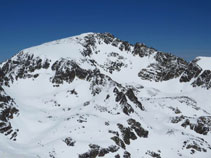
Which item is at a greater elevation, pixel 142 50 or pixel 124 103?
pixel 142 50

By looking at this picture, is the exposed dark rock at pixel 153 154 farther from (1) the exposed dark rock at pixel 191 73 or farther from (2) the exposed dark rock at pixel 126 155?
(1) the exposed dark rock at pixel 191 73

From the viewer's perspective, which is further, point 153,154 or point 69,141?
point 153,154

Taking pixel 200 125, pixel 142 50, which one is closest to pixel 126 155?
pixel 200 125

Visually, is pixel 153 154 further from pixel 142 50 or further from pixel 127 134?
pixel 142 50

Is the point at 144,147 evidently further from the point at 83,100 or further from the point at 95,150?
the point at 83,100

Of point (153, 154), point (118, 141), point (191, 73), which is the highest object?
point (191, 73)

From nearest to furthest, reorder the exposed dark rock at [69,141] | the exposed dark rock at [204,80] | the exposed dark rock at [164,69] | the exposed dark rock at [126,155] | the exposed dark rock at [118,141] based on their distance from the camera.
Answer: the exposed dark rock at [69,141] < the exposed dark rock at [126,155] < the exposed dark rock at [118,141] < the exposed dark rock at [204,80] < the exposed dark rock at [164,69]

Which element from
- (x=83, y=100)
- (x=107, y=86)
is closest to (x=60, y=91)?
(x=83, y=100)

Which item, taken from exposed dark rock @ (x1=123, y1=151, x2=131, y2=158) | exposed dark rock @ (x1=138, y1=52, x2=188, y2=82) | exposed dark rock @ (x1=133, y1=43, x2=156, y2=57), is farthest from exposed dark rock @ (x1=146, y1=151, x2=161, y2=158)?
exposed dark rock @ (x1=133, y1=43, x2=156, y2=57)

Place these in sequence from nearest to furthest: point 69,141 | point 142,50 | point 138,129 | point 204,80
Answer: point 69,141 → point 138,129 → point 204,80 → point 142,50

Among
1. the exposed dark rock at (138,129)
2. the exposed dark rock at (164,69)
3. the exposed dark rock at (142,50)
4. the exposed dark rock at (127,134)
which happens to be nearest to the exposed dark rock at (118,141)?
the exposed dark rock at (127,134)
